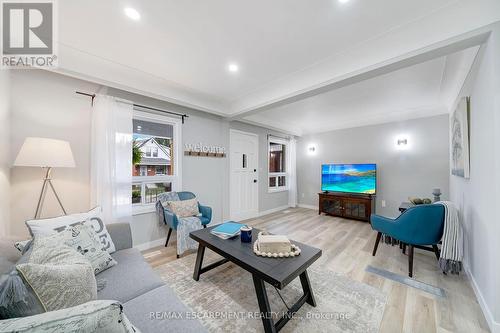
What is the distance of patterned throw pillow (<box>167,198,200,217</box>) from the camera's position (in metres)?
2.75

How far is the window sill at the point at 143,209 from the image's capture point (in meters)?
2.77

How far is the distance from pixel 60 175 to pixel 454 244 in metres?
4.49

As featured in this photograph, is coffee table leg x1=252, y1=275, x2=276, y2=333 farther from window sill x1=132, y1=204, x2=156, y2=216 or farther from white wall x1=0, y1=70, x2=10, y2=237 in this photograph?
white wall x1=0, y1=70, x2=10, y2=237

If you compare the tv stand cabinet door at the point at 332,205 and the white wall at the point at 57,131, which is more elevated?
the white wall at the point at 57,131

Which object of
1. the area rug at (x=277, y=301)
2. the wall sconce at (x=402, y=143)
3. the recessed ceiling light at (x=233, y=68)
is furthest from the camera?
the wall sconce at (x=402, y=143)

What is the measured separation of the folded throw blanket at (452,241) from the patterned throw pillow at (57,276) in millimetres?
3110

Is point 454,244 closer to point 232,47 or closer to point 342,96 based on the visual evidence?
point 342,96

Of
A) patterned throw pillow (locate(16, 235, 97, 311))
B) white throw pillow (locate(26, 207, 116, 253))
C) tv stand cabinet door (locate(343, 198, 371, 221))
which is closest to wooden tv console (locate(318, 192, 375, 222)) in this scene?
tv stand cabinet door (locate(343, 198, 371, 221))

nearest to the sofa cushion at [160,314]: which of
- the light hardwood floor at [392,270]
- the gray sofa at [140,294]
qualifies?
the gray sofa at [140,294]

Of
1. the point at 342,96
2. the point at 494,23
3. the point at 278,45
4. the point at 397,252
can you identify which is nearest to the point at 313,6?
the point at 278,45

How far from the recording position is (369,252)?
2689 millimetres

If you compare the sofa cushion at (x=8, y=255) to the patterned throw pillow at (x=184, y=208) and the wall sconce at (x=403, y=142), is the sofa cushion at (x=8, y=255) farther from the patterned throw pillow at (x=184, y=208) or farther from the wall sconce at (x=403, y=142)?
the wall sconce at (x=403, y=142)

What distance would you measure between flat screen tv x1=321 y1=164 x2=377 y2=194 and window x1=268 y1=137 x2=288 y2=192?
1.12 metres

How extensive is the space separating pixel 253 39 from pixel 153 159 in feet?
7.47
